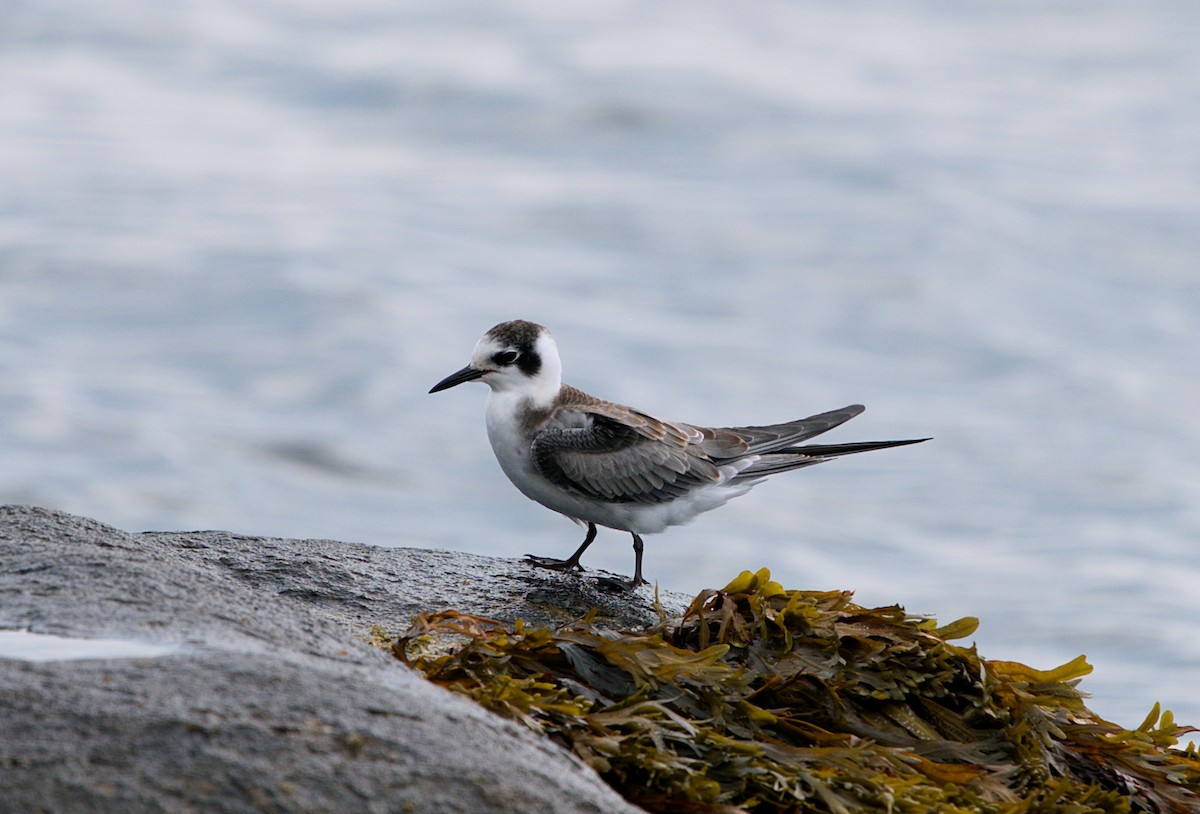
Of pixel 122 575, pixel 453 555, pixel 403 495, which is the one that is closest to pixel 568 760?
pixel 122 575

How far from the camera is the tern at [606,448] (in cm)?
682

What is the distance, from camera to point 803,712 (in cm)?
427

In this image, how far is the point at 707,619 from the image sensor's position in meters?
4.63

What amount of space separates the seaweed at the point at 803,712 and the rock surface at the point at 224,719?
15.6 inches

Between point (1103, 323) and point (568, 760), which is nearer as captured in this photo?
point (568, 760)

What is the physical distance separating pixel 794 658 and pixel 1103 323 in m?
15.8

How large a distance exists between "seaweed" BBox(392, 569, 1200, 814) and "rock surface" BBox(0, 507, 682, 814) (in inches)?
15.6

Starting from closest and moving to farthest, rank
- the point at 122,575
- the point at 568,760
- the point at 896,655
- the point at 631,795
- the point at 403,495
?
the point at 568,760
the point at 631,795
the point at 122,575
the point at 896,655
the point at 403,495

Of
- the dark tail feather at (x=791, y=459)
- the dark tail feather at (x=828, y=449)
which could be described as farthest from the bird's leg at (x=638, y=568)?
the dark tail feather at (x=828, y=449)

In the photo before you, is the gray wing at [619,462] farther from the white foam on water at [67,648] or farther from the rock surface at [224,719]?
the white foam on water at [67,648]

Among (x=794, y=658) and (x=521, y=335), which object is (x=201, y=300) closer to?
(x=521, y=335)

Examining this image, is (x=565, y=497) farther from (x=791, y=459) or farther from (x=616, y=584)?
(x=791, y=459)

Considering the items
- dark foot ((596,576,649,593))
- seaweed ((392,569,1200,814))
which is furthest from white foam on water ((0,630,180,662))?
dark foot ((596,576,649,593))

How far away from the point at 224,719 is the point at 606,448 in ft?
13.3
